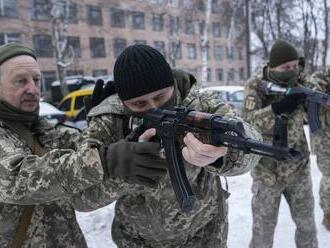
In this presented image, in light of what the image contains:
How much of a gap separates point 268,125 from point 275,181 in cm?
45

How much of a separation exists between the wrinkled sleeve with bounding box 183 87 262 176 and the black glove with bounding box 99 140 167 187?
0.90ft

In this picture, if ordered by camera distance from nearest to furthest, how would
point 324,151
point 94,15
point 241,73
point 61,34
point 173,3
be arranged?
point 324,151 < point 61,34 < point 173,3 < point 94,15 < point 241,73

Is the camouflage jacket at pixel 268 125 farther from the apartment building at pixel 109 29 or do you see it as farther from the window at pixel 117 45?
the window at pixel 117 45

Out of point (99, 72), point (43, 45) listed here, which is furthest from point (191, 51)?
point (43, 45)

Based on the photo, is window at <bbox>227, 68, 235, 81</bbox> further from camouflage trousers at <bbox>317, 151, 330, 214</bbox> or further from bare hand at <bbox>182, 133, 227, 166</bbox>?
bare hand at <bbox>182, 133, 227, 166</bbox>

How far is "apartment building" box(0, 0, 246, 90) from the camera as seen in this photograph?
26359 mm

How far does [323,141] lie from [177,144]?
114 inches

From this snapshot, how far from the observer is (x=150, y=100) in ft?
6.20

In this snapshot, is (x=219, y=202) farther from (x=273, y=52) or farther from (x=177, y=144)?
(x=273, y=52)

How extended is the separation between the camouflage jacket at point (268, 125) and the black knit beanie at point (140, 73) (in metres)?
1.65

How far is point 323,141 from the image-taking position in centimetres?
414

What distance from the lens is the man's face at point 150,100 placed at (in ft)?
6.16

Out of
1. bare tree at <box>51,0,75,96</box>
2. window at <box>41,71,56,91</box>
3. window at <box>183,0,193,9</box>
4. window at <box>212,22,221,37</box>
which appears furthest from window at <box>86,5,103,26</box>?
window at <box>212,22,221,37</box>

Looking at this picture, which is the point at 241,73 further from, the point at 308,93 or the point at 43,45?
the point at 308,93
